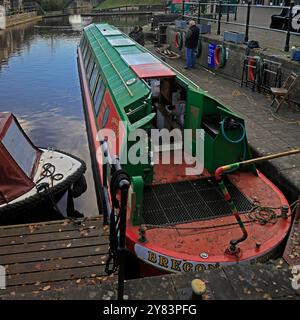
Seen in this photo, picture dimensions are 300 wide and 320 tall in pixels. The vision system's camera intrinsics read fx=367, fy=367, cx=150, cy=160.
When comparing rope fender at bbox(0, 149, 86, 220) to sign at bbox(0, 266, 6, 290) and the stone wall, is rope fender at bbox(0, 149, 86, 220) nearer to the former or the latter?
sign at bbox(0, 266, 6, 290)

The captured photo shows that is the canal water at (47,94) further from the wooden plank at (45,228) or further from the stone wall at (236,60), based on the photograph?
the stone wall at (236,60)

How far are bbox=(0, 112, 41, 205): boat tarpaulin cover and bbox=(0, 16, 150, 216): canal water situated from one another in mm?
1777

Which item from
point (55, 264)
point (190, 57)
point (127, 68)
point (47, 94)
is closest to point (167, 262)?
point (55, 264)

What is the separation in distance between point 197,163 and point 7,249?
438 cm

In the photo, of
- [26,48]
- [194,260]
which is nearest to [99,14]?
[26,48]

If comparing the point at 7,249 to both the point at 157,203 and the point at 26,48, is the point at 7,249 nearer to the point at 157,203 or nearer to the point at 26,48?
the point at 157,203

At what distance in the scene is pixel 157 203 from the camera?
7070 mm

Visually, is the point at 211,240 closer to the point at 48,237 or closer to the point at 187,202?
the point at 187,202

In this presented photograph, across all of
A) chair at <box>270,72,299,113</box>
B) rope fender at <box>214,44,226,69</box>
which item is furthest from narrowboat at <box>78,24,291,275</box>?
rope fender at <box>214,44,226,69</box>

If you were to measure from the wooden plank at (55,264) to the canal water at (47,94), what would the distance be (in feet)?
11.0

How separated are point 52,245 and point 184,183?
2.95 m

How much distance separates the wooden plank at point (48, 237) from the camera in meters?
6.69

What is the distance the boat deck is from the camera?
18.6 feet

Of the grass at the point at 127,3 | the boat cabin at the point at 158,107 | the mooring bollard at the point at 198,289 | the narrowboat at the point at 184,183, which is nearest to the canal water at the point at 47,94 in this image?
A: the boat cabin at the point at 158,107
